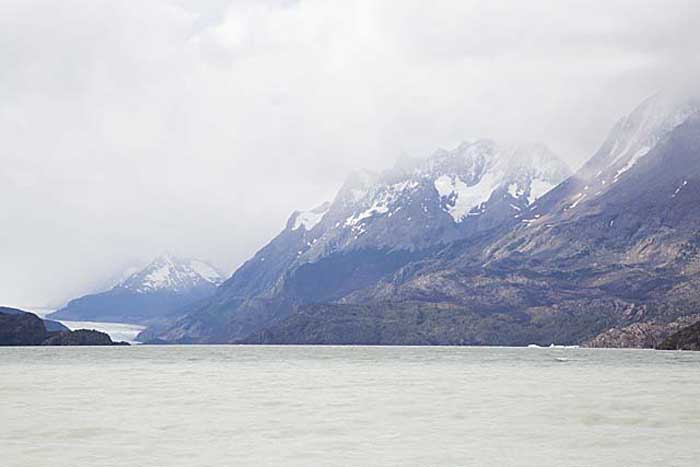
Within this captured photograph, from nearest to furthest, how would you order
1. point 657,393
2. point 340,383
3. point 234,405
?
point 234,405, point 657,393, point 340,383

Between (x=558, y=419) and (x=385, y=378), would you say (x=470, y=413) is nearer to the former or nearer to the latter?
(x=558, y=419)

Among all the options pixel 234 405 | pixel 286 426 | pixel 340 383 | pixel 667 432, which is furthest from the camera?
pixel 340 383

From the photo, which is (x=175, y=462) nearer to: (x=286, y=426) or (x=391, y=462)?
(x=391, y=462)

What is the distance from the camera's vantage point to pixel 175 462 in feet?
188

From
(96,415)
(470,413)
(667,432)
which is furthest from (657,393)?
(96,415)

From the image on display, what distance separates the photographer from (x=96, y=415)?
278 feet

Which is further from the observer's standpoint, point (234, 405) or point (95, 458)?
point (234, 405)

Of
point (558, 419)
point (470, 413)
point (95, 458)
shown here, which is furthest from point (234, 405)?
point (95, 458)

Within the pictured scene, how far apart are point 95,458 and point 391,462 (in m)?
17.8

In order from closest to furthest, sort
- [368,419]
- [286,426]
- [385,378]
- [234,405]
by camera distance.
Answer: [286,426] → [368,419] → [234,405] → [385,378]

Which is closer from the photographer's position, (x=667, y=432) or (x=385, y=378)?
(x=667, y=432)

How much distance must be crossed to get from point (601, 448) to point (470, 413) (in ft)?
84.4

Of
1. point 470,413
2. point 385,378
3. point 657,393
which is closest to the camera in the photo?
point 470,413

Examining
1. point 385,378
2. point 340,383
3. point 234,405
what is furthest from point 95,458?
point 385,378
